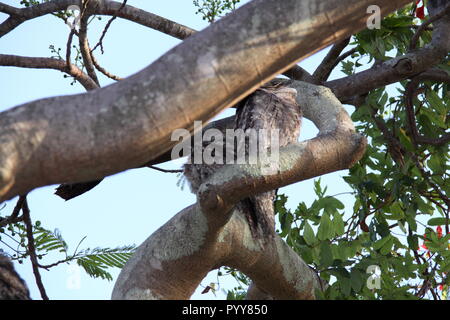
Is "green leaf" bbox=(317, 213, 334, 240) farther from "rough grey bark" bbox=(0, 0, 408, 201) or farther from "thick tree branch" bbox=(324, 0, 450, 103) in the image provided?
"rough grey bark" bbox=(0, 0, 408, 201)

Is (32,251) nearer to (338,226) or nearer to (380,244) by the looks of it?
(338,226)

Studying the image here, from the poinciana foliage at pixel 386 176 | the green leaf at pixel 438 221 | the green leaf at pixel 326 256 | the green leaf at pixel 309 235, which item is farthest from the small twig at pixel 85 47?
the green leaf at pixel 438 221

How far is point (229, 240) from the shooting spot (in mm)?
2904

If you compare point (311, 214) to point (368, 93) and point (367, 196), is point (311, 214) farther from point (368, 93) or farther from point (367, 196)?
point (368, 93)

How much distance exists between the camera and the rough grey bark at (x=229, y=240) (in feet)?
8.54

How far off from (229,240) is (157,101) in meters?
1.00

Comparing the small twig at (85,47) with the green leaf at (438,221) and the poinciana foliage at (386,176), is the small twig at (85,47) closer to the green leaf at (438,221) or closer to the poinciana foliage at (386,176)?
the poinciana foliage at (386,176)

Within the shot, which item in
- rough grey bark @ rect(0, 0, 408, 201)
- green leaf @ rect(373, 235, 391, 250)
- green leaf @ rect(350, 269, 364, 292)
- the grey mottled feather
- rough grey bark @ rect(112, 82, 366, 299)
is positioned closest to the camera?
rough grey bark @ rect(0, 0, 408, 201)

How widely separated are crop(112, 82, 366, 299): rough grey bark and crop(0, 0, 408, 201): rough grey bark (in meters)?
0.45

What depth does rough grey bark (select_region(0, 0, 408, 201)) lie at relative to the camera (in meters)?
2.01

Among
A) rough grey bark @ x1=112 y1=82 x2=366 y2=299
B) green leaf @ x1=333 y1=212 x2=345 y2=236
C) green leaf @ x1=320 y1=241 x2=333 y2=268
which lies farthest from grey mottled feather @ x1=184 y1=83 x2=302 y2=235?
green leaf @ x1=333 y1=212 x2=345 y2=236

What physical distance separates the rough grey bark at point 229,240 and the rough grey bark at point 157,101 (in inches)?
17.7

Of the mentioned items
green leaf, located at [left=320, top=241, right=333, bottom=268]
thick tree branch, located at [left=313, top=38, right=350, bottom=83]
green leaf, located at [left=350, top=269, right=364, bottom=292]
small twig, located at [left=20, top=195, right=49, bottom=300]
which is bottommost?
green leaf, located at [left=350, top=269, right=364, bottom=292]

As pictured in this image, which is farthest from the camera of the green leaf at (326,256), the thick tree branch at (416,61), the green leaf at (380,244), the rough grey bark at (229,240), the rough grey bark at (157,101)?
the thick tree branch at (416,61)
